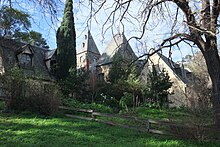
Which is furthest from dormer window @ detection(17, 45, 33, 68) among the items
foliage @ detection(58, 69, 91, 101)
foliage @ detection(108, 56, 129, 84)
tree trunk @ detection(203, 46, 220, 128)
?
tree trunk @ detection(203, 46, 220, 128)

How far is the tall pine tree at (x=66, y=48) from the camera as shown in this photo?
88.2 ft

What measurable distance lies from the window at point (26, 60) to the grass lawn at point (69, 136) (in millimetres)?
15394

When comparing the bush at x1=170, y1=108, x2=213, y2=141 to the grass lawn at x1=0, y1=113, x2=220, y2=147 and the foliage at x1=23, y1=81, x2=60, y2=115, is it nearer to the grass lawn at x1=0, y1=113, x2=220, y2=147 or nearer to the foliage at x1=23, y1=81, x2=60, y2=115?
the grass lawn at x1=0, y1=113, x2=220, y2=147

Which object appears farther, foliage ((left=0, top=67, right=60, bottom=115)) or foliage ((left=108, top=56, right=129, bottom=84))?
foliage ((left=108, top=56, right=129, bottom=84))

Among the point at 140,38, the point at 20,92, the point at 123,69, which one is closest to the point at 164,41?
the point at 140,38

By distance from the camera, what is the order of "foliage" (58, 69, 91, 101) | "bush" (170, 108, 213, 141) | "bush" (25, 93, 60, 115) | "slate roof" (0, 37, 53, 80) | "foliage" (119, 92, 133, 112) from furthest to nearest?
"slate roof" (0, 37, 53, 80), "foliage" (58, 69, 91, 101), "foliage" (119, 92, 133, 112), "bush" (25, 93, 60, 115), "bush" (170, 108, 213, 141)

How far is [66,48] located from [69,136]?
18.4m

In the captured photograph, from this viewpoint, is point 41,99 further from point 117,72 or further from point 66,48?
point 117,72

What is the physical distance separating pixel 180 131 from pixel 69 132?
13.0ft

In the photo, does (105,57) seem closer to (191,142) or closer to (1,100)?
(1,100)

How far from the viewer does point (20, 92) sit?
47.6 ft

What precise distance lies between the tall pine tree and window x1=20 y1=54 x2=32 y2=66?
2.85 m

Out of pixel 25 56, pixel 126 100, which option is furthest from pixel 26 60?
pixel 126 100

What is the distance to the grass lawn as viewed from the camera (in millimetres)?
8720
